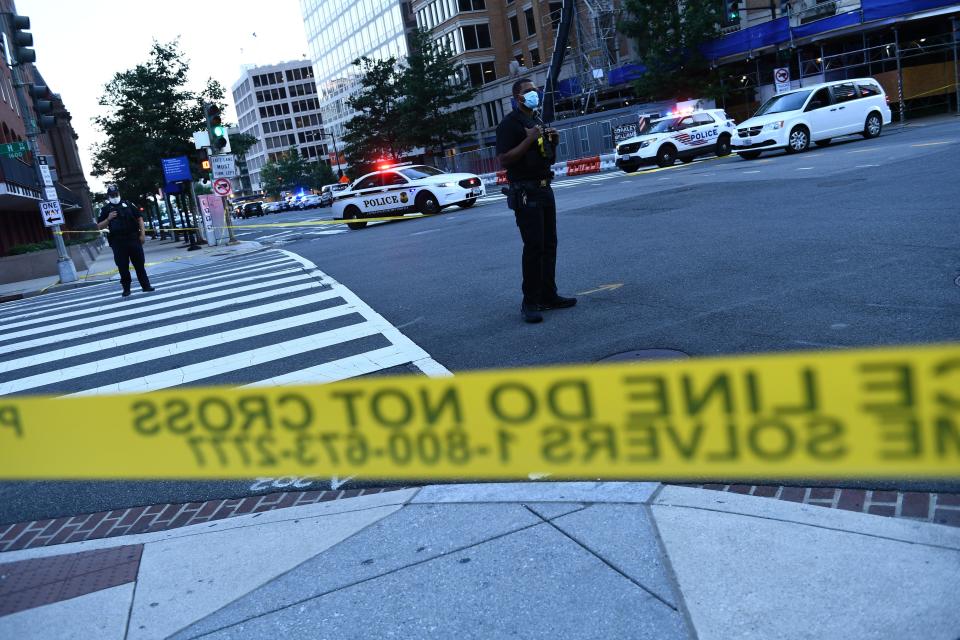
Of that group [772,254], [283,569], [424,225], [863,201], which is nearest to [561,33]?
[424,225]

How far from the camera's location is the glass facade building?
92062mm

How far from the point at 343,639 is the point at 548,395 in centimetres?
132

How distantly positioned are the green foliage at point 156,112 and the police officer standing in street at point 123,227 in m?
25.3

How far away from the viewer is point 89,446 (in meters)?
3.07

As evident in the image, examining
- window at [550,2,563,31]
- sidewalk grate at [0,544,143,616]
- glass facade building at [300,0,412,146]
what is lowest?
sidewalk grate at [0,544,143,616]

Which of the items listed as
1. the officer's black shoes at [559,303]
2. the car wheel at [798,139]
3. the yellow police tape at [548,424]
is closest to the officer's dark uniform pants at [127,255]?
the officer's black shoes at [559,303]

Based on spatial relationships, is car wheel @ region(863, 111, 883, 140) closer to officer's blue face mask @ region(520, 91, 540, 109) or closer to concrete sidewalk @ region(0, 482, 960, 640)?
officer's blue face mask @ region(520, 91, 540, 109)

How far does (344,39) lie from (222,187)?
285 feet

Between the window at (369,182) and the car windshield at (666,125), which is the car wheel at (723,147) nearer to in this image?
the car windshield at (666,125)

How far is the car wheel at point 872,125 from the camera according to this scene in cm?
2508

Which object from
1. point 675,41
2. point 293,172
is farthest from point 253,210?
point 675,41

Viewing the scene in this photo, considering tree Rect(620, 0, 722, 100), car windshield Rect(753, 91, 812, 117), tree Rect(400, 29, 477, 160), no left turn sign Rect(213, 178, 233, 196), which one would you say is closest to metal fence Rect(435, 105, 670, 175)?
tree Rect(620, 0, 722, 100)

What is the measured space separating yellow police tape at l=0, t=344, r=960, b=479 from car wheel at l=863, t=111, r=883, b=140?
25.6m

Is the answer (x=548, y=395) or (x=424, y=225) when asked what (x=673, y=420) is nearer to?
(x=548, y=395)
